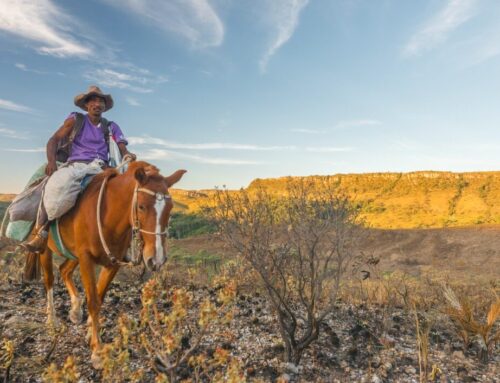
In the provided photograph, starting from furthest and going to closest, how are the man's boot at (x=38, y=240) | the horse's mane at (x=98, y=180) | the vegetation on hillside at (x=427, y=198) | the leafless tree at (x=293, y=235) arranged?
the vegetation on hillside at (x=427, y=198) → the man's boot at (x=38, y=240) → the horse's mane at (x=98, y=180) → the leafless tree at (x=293, y=235)

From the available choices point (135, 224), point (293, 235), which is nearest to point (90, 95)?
point (135, 224)

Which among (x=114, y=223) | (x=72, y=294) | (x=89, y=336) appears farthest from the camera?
(x=72, y=294)

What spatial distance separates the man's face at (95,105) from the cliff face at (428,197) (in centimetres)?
2226

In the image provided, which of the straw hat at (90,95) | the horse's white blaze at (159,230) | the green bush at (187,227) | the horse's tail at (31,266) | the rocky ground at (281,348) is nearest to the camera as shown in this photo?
the horse's white blaze at (159,230)

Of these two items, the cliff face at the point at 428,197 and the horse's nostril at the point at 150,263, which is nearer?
the horse's nostril at the point at 150,263

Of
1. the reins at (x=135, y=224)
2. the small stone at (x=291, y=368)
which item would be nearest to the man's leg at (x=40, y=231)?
the reins at (x=135, y=224)

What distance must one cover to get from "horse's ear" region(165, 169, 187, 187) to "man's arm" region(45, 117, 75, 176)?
200 cm

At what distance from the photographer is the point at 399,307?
7402 millimetres

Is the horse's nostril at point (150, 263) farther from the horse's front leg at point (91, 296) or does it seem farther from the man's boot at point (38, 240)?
the man's boot at point (38, 240)

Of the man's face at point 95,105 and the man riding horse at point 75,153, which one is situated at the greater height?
the man's face at point 95,105

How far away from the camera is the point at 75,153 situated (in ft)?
18.0

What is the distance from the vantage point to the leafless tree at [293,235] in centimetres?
459

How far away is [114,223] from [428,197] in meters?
34.0

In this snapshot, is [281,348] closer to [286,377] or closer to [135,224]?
[286,377]
